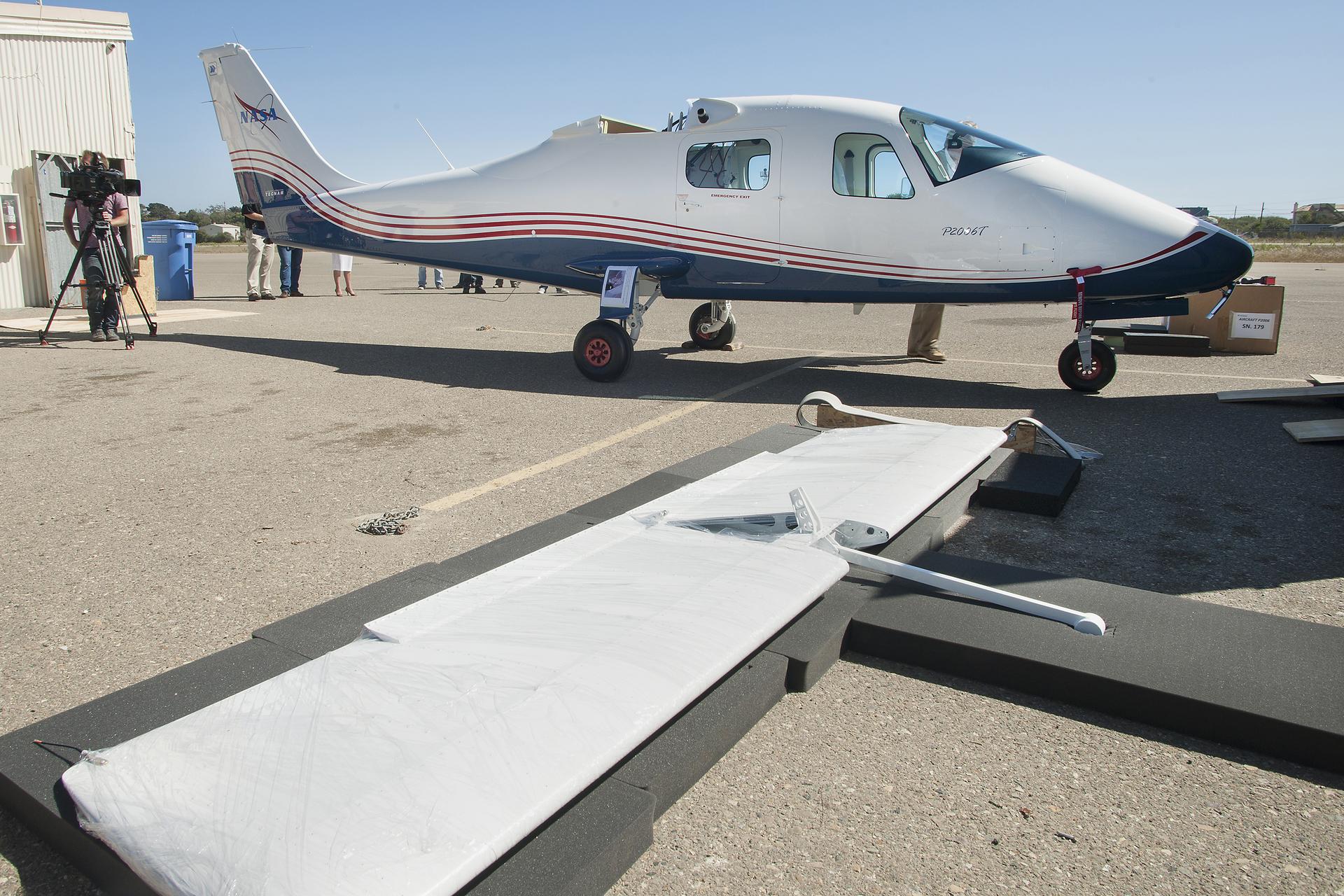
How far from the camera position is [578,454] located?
5.74m

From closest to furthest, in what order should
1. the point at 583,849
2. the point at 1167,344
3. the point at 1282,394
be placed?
the point at 583,849
the point at 1282,394
the point at 1167,344

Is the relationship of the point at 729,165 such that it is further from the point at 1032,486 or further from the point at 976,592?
the point at 976,592

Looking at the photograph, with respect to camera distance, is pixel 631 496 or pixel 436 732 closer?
pixel 436 732

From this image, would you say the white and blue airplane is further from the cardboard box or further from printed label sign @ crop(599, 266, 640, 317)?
the cardboard box

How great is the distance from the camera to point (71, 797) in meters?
1.84

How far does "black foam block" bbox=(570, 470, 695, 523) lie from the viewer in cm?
400

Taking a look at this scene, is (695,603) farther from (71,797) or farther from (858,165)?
(858,165)

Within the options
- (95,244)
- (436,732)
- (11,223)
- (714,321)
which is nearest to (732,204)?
(714,321)

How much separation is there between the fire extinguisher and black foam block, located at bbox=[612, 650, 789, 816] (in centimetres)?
1554

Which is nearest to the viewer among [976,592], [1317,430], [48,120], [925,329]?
[976,592]

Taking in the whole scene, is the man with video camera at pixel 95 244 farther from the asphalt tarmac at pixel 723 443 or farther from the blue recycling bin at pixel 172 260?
the blue recycling bin at pixel 172 260

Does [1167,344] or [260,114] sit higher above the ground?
[260,114]

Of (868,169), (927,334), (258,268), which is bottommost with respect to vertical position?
(927,334)

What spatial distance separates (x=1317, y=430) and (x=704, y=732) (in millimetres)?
5729
